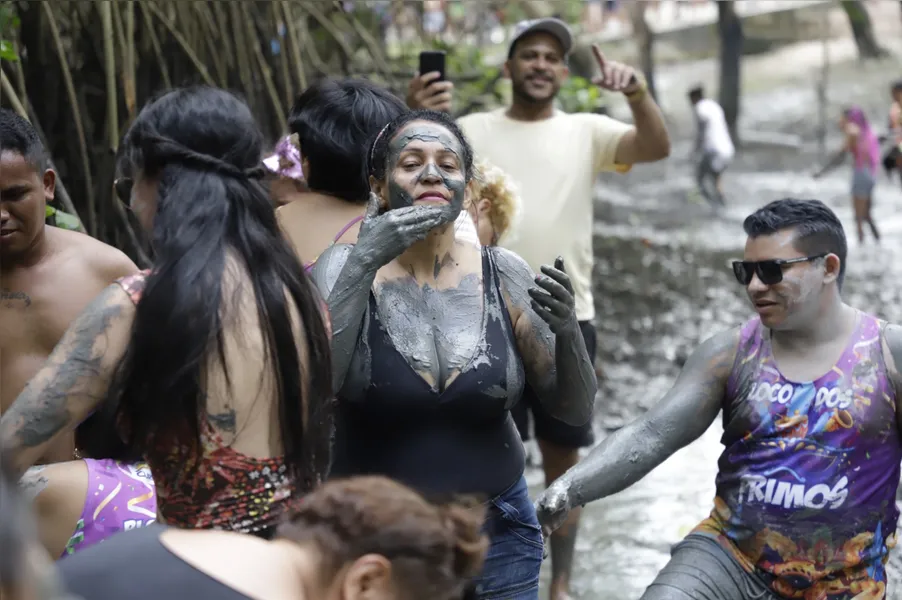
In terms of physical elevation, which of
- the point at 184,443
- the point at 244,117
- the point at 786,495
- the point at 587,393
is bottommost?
the point at 786,495

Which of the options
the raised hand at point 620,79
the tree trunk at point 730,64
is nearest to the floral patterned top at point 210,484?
the raised hand at point 620,79

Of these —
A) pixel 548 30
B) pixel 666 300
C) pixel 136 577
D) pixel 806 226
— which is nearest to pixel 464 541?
pixel 136 577

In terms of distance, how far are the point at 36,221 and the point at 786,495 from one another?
2.16 m

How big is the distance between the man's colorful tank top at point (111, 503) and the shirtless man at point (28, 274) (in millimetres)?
230

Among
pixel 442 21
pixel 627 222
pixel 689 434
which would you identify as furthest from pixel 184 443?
pixel 627 222

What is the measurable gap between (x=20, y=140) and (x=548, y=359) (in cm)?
148

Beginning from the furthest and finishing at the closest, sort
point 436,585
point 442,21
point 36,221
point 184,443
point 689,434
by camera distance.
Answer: point 442,21 → point 689,434 → point 36,221 → point 184,443 → point 436,585

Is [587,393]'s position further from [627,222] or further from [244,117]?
[627,222]

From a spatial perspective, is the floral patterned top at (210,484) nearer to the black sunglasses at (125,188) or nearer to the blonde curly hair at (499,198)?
the black sunglasses at (125,188)

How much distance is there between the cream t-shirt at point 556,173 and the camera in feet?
15.5

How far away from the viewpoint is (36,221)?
10.6 ft

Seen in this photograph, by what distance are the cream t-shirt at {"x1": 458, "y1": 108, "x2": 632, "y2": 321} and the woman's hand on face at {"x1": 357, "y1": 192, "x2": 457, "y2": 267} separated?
6.06ft

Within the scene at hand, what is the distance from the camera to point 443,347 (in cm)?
285

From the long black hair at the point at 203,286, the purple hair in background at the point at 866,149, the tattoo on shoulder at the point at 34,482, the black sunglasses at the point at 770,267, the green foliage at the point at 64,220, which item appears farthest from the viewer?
the purple hair in background at the point at 866,149
